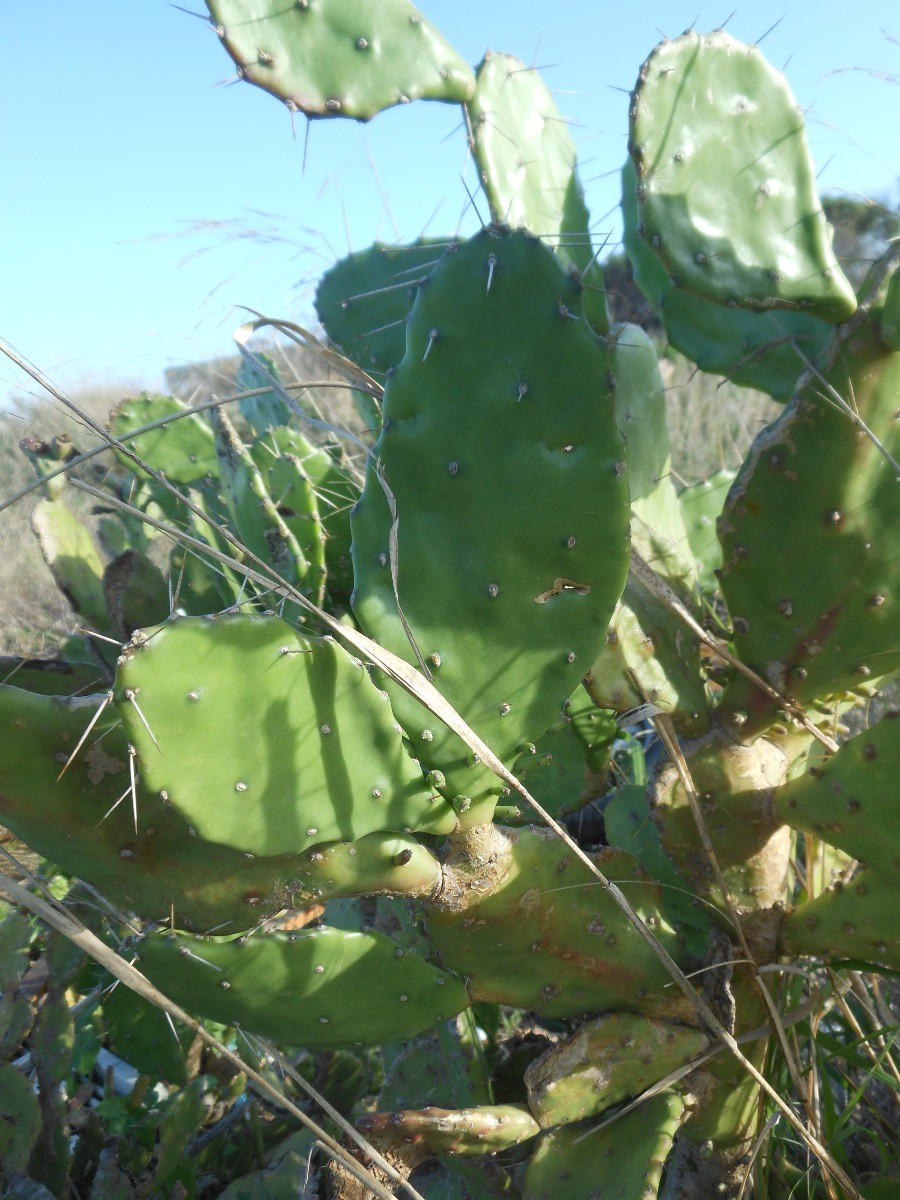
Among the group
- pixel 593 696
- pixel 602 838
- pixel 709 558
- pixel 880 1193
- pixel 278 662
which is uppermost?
pixel 278 662

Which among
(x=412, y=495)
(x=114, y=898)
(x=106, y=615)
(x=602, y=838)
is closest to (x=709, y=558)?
(x=602, y=838)

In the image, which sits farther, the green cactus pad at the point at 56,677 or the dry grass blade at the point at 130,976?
the green cactus pad at the point at 56,677

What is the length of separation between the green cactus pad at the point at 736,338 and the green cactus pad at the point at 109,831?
0.81 meters

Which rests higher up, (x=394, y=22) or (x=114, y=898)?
(x=394, y=22)

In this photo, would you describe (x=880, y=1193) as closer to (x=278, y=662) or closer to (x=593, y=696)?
(x=593, y=696)

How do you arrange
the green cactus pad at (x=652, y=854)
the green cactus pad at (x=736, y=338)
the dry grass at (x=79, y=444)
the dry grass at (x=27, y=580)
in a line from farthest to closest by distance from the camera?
1. the dry grass at (x=79, y=444)
2. the dry grass at (x=27, y=580)
3. the green cactus pad at (x=652, y=854)
4. the green cactus pad at (x=736, y=338)

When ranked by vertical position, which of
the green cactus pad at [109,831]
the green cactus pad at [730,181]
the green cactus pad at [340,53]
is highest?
the green cactus pad at [340,53]

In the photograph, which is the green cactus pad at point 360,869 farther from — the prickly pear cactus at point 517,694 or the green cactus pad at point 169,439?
the green cactus pad at point 169,439

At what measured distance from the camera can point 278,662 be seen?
735mm

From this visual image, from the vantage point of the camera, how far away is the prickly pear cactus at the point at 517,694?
2.62ft

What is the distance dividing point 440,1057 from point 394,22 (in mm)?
1272

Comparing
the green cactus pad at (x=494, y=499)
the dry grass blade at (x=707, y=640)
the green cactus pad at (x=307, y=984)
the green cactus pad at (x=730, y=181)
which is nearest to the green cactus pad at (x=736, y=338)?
the green cactus pad at (x=730, y=181)

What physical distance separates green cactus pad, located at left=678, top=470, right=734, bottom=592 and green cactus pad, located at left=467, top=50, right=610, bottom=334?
43cm

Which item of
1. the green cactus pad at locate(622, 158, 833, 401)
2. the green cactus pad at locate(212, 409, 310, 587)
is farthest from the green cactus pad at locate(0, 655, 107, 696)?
the green cactus pad at locate(622, 158, 833, 401)
